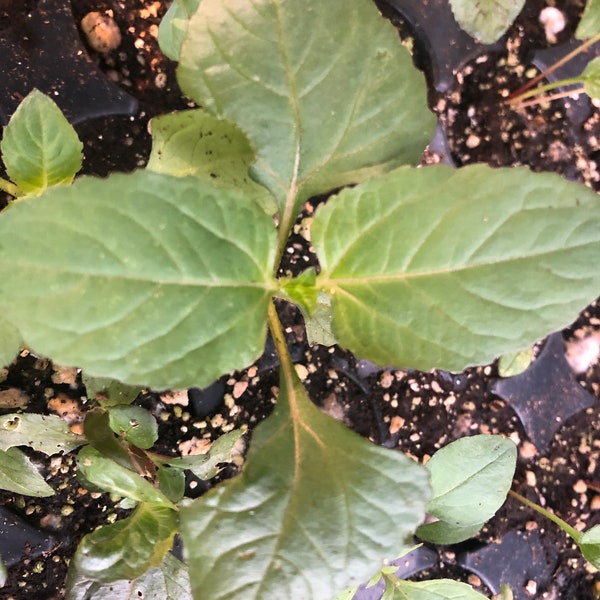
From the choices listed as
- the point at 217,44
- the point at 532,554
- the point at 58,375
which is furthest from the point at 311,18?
the point at 532,554

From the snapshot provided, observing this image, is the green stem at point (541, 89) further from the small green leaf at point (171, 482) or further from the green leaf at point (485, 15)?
the small green leaf at point (171, 482)

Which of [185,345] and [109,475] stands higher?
[185,345]

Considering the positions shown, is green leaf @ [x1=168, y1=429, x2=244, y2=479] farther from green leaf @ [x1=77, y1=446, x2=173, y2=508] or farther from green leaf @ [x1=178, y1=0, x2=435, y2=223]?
green leaf @ [x1=178, y1=0, x2=435, y2=223]

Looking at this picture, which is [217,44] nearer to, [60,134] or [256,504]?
[60,134]

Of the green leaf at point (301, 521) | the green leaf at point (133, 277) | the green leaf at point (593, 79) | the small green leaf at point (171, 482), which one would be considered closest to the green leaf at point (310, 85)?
the green leaf at point (133, 277)

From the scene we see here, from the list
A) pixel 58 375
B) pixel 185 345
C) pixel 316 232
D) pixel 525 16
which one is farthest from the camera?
pixel 525 16
